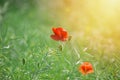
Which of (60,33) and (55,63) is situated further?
(55,63)

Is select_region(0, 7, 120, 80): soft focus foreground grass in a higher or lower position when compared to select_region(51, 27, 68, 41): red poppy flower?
lower

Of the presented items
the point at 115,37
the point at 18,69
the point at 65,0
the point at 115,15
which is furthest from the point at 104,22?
the point at 18,69

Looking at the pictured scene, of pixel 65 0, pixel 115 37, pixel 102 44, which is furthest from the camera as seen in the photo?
pixel 65 0

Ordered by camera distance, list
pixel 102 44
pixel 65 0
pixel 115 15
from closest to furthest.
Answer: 1. pixel 102 44
2. pixel 115 15
3. pixel 65 0

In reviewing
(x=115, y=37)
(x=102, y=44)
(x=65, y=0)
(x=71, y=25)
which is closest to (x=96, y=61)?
(x=102, y=44)

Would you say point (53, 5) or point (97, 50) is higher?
point (53, 5)

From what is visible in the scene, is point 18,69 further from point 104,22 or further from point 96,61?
point 104,22

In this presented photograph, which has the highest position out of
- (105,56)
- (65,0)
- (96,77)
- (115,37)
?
(65,0)

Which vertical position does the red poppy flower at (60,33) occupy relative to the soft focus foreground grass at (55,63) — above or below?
above

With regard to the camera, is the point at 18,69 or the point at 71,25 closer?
the point at 18,69

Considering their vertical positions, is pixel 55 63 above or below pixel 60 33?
below
